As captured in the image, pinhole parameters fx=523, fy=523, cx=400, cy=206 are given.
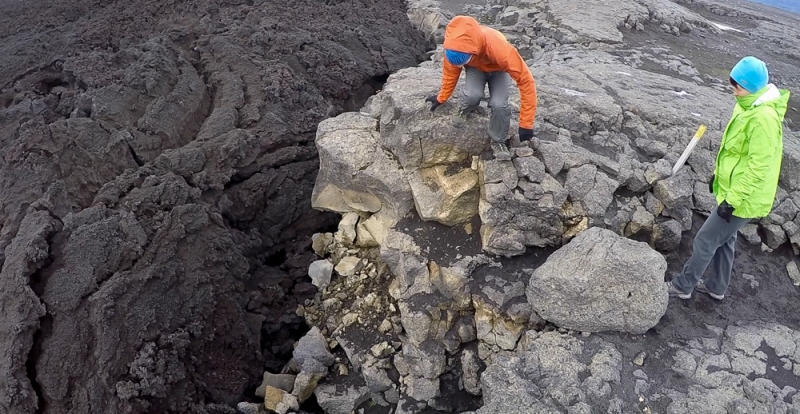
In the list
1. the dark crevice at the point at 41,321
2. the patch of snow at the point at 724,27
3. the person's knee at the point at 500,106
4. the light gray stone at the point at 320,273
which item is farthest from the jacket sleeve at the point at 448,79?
the patch of snow at the point at 724,27

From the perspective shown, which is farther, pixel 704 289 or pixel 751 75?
pixel 704 289

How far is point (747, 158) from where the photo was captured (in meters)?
3.20

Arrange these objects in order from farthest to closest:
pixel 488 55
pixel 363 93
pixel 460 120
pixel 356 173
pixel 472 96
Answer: pixel 363 93, pixel 356 173, pixel 460 120, pixel 472 96, pixel 488 55

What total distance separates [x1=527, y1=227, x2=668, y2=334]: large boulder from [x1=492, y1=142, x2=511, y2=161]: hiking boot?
973mm

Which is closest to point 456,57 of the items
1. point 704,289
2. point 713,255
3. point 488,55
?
point 488,55

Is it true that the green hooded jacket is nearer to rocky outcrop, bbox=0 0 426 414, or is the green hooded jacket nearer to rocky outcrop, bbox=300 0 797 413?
rocky outcrop, bbox=300 0 797 413

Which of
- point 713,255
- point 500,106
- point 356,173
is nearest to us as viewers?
point 713,255

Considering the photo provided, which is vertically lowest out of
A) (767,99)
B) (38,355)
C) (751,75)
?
(38,355)

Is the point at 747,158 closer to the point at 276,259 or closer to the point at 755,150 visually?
the point at 755,150

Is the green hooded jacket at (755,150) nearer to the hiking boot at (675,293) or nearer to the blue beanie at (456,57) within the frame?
the hiking boot at (675,293)

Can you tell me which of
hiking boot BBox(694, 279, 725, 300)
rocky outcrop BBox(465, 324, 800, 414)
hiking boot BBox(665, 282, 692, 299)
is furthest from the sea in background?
rocky outcrop BBox(465, 324, 800, 414)

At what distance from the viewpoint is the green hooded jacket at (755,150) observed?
3074 millimetres

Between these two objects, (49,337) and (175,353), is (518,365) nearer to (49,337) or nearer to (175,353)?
(175,353)

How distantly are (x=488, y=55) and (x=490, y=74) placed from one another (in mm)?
244
